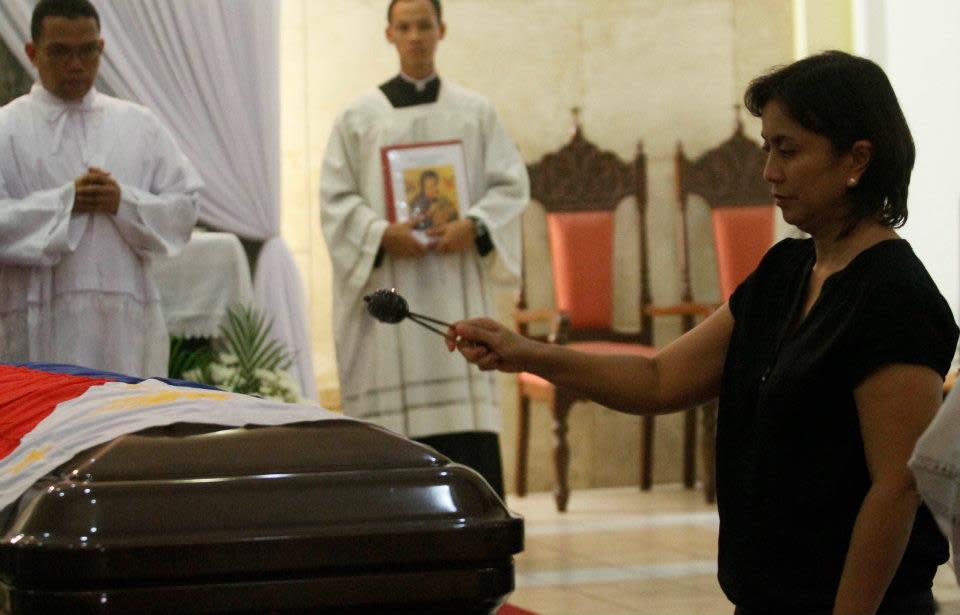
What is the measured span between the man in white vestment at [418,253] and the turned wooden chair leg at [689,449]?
6.94 ft

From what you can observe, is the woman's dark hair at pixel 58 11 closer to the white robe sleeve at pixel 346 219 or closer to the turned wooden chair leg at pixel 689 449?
the white robe sleeve at pixel 346 219

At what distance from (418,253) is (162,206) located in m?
1.21

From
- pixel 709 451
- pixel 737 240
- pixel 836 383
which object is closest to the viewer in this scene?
pixel 836 383

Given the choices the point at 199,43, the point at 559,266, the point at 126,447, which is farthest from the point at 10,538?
the point at 559,266

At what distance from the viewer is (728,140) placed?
8.23 metres

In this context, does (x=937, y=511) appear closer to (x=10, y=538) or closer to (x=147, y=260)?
(x=10, y=538)

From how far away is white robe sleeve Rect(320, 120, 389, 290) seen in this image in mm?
6070

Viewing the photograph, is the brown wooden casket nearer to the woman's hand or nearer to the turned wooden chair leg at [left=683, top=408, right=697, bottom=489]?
the woman's hand

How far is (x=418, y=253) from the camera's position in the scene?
5.97 metres

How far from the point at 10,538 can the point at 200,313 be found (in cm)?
429

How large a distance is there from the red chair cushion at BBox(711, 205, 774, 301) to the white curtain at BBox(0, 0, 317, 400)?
2.51 metres

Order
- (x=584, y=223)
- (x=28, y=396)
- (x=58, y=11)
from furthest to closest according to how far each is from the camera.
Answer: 1. (x=584, y=223)
2. (x=58, y=11)
3. (x=28, y=396)

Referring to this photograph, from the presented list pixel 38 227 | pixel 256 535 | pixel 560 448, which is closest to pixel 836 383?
pixel 256 535

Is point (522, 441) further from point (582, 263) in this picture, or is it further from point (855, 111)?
point (855, 111)
